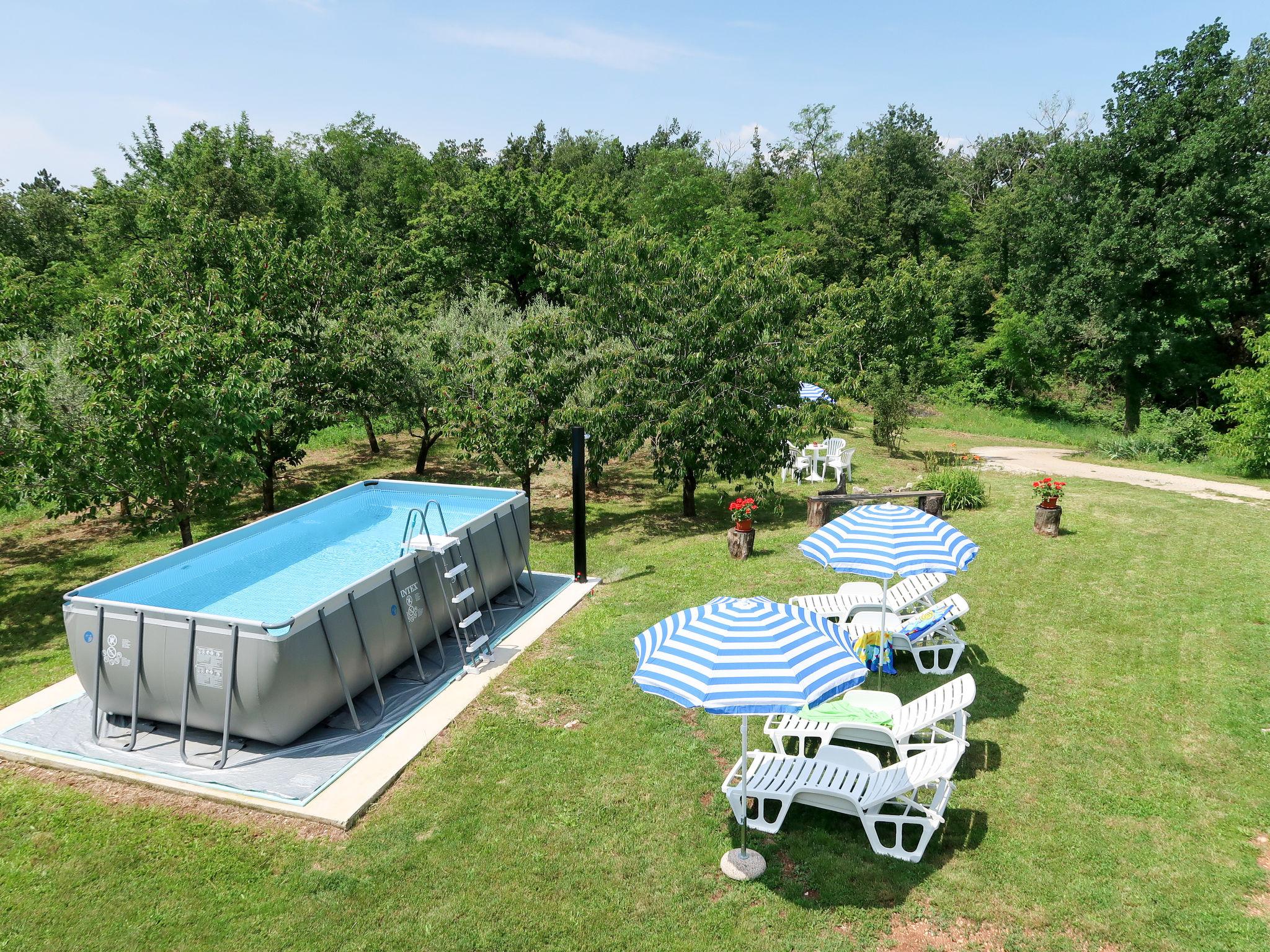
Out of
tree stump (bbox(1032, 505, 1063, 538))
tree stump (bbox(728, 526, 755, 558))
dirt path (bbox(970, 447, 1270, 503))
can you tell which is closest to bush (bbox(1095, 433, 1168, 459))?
dirt path (bbox(970, 447, 1270, 503))

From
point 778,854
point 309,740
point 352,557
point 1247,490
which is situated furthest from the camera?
point 1247,490

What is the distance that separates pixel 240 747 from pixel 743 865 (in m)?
5.12

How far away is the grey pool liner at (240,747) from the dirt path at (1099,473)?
17.6 m

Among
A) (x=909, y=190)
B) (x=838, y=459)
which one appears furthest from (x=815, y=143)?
(x=838, y=459)

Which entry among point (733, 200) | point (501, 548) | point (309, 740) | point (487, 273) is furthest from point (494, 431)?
point (733, 200)

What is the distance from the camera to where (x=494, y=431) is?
15219mm

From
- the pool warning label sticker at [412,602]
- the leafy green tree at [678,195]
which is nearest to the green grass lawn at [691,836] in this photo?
the pool warning label sticker at [412,602]

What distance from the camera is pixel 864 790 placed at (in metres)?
6.02

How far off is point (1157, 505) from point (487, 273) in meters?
23.2

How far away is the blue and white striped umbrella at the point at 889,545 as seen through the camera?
746 cm

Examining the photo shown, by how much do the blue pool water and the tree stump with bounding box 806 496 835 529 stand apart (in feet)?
Answer: 19.6

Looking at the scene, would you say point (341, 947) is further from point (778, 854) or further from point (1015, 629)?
point (1015, 629)

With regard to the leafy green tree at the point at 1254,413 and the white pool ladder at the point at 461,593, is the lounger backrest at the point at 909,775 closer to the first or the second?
the white pool ladder at the point at 461,593

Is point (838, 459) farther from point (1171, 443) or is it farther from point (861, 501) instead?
point (1171, 443)
